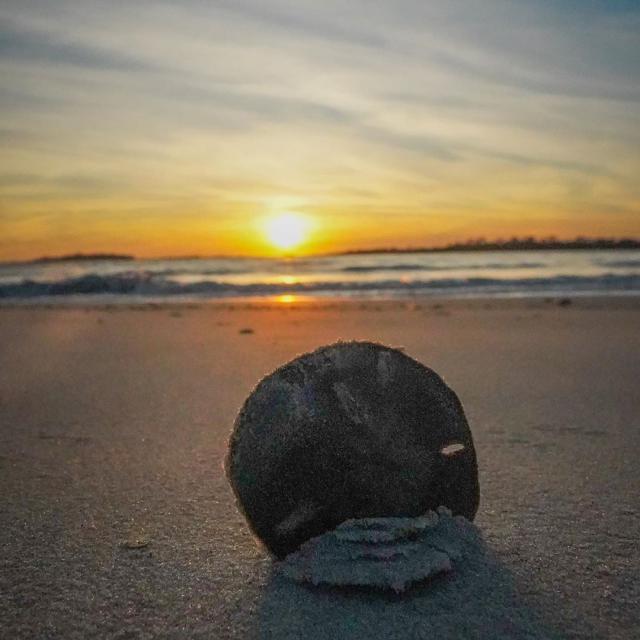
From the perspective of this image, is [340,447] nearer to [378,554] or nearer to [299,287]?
[378,554]

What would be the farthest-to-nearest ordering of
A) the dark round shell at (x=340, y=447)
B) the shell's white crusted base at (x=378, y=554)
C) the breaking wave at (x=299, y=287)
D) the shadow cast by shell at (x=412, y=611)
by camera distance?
the breaking wave at (x=299, y=287)
the dark round shell at (x=340, y=447)
the shell's white crusted base at (x=378, y=554)
the shadow cast by shell at (x=412, y=611)

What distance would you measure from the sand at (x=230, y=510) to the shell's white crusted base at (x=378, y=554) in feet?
0.15

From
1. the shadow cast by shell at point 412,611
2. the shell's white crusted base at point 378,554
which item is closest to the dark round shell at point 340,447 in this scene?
the shell's white crusted base at point 378,554

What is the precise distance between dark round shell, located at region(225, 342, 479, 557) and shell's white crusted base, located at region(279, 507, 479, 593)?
Result: 0.13 ft

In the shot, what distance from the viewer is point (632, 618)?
1650mm

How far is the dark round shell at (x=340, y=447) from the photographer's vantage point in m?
1.81

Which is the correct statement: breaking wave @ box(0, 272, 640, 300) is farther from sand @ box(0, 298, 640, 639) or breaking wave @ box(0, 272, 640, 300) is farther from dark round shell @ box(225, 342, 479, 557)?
dark round shell @ box(225, 342, 479, 557)

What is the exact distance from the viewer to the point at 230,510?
7.67 ft

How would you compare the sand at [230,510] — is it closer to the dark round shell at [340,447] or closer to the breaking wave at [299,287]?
the dark round shell at [340,447]

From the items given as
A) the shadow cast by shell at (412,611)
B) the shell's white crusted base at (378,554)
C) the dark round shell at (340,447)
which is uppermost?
the dark round shell at (340,447)

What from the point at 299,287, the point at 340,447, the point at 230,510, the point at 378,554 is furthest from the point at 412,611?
the point at 299,287

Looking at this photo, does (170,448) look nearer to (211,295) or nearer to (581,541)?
(581,541)

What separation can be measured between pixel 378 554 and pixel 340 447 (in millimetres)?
257

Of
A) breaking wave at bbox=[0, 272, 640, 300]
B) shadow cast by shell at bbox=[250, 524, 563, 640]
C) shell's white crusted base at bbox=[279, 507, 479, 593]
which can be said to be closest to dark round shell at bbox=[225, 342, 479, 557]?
shell's white crusted base at bbox=[279, 507, 479, 593]
